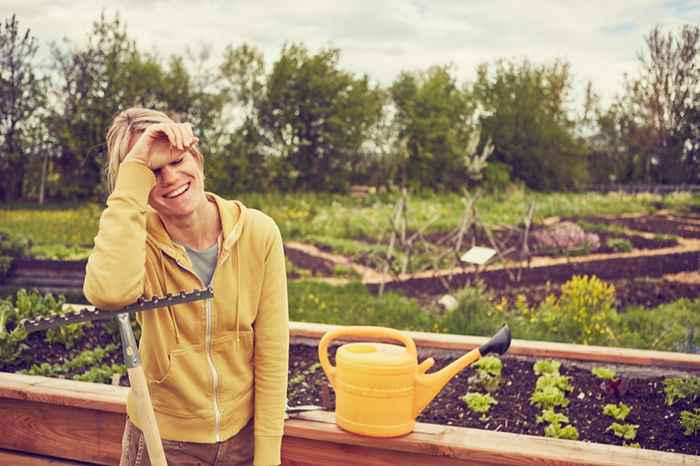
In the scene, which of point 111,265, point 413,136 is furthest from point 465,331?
point 413,136

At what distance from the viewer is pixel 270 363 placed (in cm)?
144

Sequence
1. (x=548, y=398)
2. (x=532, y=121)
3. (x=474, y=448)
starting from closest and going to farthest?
(x=474, y=448)
(x=548, y=398)
(x=532, y=121)

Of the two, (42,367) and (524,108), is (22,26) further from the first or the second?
(524,108)

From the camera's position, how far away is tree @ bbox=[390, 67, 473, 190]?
795cm

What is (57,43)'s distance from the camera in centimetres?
551

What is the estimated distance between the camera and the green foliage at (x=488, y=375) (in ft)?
8.39

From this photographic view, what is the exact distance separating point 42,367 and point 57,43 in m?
3.69

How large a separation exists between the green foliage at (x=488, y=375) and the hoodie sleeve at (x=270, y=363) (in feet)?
4.29

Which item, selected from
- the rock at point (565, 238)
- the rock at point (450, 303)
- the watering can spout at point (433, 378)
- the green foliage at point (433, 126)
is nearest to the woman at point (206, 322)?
the watering can spout at point (433, 378)

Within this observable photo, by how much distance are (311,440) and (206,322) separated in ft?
2.15

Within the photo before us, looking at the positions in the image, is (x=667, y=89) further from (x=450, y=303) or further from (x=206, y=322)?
(x=206, y=322)

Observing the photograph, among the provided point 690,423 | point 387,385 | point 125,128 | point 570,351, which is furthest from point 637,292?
point 125,128

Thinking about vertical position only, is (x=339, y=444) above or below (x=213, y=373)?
below

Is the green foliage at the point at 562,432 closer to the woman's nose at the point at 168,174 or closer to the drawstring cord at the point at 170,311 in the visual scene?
the drawstring cord at the point at 170,311
